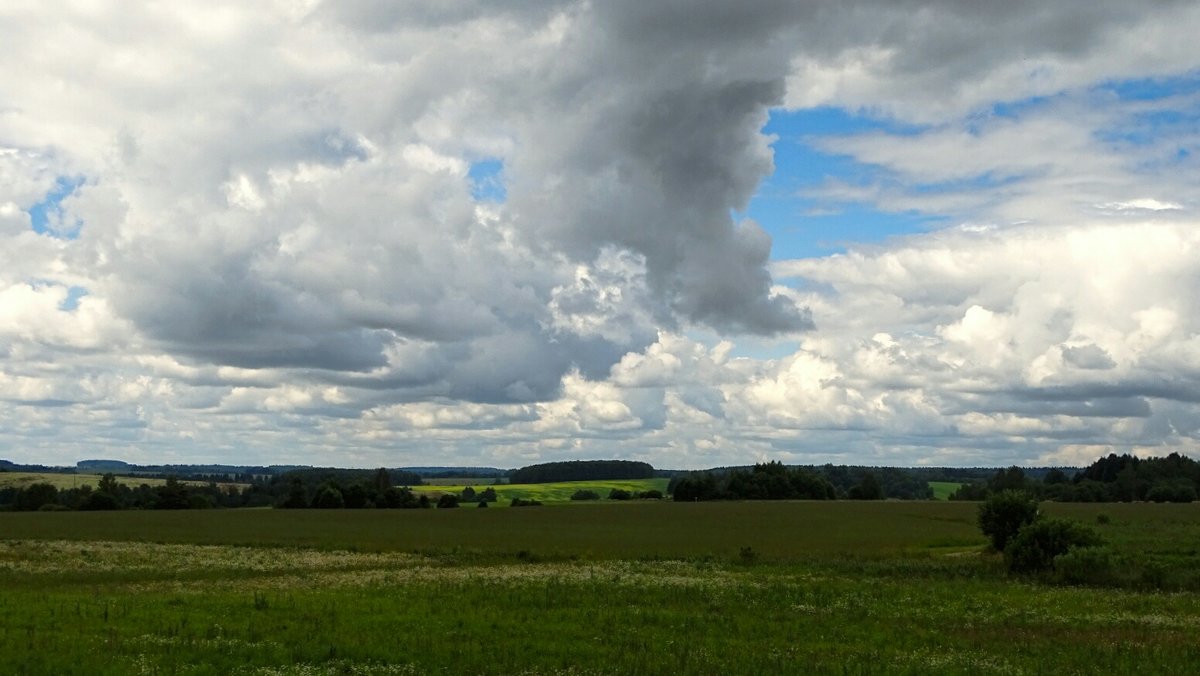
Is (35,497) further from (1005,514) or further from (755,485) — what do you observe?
(1005,514)

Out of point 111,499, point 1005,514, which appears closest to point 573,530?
point 1005,514

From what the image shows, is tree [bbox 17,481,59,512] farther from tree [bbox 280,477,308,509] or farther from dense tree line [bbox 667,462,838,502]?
dense tree line [bbox 667,462,838,502]

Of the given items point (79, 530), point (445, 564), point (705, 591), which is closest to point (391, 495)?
point (79, 530)

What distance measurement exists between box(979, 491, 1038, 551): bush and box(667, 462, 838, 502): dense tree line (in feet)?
382

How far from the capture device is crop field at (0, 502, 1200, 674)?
81.1 ft

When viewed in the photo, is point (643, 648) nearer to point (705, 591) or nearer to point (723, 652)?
point (723, 652)

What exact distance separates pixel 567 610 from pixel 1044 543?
30.1 meters

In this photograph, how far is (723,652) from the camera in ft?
85.5

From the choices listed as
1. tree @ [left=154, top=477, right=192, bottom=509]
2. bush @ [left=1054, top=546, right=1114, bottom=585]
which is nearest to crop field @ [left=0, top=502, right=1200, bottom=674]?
bush @ [left=1054, top=546, right=1114, bottom=585]

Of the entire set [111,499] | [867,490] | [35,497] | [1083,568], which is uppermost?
[35,497]

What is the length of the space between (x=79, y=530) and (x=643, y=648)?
79.0 m

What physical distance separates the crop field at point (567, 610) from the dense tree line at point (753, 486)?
103056 millimetres

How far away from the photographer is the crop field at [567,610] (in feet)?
81.1

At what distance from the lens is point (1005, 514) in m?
62.8
